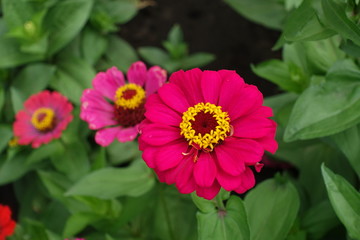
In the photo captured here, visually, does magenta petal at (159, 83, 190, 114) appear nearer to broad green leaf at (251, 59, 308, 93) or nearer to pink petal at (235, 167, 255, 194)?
pink petal at (235, 167, 255, 194)

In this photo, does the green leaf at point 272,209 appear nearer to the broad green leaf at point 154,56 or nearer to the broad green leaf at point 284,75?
the broad green leaf at point 284,75

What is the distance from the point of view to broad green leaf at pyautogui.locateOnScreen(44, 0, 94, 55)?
1.37 meters

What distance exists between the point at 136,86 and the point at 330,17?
0.40 m

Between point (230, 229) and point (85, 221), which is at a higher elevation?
point (230, 229)

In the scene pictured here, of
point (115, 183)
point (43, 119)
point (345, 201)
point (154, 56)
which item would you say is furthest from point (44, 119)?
point (345, 201)

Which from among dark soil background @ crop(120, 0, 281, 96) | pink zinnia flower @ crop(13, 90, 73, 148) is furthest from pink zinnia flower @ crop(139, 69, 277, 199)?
dark soil background @ crop(120, 0, 281, 96)

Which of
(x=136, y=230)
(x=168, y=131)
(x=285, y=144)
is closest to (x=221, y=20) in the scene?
(x=285, y=144)

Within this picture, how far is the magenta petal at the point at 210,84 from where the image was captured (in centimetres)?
68

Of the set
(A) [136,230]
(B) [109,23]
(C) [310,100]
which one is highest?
(C) [310,100]

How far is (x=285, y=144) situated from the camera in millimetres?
1118

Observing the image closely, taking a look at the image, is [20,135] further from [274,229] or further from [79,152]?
[274,229]

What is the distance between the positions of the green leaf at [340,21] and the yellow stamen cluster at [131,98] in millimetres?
388

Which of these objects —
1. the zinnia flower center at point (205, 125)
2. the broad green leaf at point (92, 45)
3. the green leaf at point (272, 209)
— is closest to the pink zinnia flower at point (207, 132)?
the zinnia flower center at point (205, 125)

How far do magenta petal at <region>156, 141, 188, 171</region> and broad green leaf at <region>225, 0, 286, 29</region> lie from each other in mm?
894
